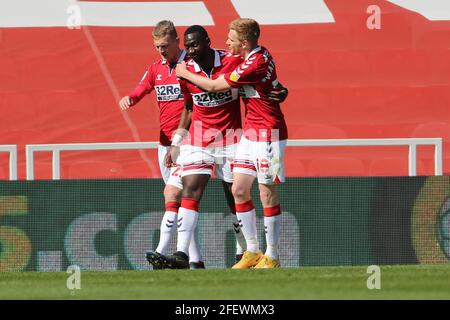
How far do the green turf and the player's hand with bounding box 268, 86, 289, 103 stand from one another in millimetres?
1417

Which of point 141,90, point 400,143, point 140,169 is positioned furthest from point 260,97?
point 140,169

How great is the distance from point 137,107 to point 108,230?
3351 millimetres

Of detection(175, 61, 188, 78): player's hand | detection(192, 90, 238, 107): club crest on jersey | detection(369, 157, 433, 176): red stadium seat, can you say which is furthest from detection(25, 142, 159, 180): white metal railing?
detection(175, 61, 188, 78): player's hand

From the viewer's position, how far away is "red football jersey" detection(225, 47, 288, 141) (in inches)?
413

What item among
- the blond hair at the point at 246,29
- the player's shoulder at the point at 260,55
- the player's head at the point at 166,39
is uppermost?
the player's head at the point at 166,39

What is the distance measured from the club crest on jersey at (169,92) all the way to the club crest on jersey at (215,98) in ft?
2.96

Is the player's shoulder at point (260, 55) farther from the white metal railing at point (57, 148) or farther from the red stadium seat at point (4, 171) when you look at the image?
the red stadium seat at point (4, 171)

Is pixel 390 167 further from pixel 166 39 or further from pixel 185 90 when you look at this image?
pixel 185 90

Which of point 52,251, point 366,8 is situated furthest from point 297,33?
point 52,251

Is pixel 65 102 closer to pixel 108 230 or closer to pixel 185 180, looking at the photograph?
pixel 108 230

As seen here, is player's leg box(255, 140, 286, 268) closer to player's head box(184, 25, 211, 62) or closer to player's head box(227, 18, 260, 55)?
player's head box(227, 18, 260, 55)

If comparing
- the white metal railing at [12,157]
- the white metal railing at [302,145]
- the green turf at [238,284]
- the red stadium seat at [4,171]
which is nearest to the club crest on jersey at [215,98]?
the green turf at [238,284]

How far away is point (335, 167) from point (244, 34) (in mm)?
5767

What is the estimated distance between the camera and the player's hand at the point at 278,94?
10.6 meters
